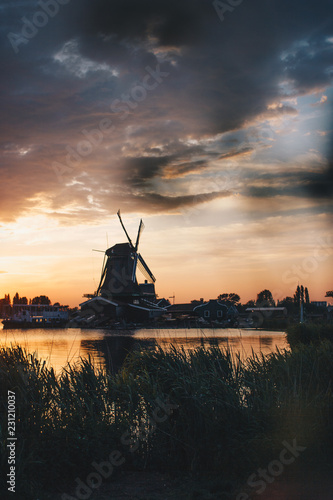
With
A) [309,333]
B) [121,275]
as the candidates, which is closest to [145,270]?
[121,275]

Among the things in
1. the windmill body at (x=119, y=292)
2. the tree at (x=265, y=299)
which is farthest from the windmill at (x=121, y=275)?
the tree at (x=265, y=299)

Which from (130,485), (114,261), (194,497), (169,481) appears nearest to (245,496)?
(194,497)

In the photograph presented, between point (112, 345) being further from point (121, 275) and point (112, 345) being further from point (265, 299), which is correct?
point (265, 299)

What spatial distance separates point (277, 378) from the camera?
12.0m

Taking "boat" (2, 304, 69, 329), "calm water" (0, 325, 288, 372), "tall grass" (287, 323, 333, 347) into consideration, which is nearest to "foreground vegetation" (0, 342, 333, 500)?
"calm water" (0, 325, 288, 372)

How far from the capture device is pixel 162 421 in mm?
9859

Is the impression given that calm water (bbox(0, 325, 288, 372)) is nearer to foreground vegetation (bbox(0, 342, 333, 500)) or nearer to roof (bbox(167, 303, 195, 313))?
foreground vegetation (bbox(0, 342, 333, 500))

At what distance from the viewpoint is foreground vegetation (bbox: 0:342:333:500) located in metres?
8.70

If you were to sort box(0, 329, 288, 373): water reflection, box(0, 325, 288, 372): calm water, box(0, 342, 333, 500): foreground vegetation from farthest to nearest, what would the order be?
box(0, 325, 288, 372): calm water, box(0, 329, 288, 373): water reflection, box(0, 342, 333, 500): foreground vegetation

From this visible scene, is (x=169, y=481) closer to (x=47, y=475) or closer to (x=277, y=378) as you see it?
(x=47, y=475)

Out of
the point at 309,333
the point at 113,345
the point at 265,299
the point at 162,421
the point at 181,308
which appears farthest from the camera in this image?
the point at 265,299

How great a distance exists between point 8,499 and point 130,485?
92.9 inches

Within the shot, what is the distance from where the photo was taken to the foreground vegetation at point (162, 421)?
8.70 meters

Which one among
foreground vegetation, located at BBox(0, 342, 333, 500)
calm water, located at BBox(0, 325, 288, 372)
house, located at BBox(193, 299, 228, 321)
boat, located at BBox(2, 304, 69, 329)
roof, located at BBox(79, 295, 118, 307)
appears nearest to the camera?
foreground vegetation, located at BBox(0, 342, 333, 500)
